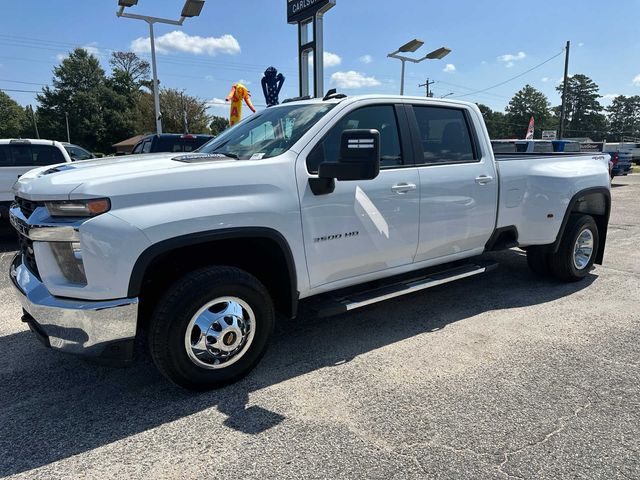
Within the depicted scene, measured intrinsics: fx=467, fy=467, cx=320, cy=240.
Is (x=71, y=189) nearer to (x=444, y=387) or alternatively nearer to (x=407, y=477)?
(x=407, y=477)

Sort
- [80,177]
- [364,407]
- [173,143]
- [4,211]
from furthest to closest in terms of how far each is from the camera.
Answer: [173,143] < [4,211] < [364,407] < [80,177]

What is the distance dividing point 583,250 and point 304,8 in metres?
7.81

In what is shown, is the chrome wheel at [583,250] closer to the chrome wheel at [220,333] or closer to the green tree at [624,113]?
the chrome wheel at [220,333]

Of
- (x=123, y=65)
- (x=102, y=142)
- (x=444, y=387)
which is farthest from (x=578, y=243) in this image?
(x=123, y=65)

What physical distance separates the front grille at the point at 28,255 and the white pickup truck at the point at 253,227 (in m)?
0.02

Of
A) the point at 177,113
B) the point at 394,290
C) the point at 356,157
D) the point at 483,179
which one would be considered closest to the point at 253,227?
the point at 356,157

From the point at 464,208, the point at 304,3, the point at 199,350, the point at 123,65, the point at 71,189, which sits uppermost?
the point at 123,65

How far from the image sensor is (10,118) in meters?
86.3

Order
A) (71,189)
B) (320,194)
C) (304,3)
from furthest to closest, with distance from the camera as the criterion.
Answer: (304,3)
(320,194)
(71,189)

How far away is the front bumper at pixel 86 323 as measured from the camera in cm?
259

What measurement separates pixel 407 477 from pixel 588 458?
3.15 ft

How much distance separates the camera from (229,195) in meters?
2.90

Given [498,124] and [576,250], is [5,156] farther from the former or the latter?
[498,124]

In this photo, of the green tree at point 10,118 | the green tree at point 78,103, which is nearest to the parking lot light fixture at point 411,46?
the green tree at point 78,103
